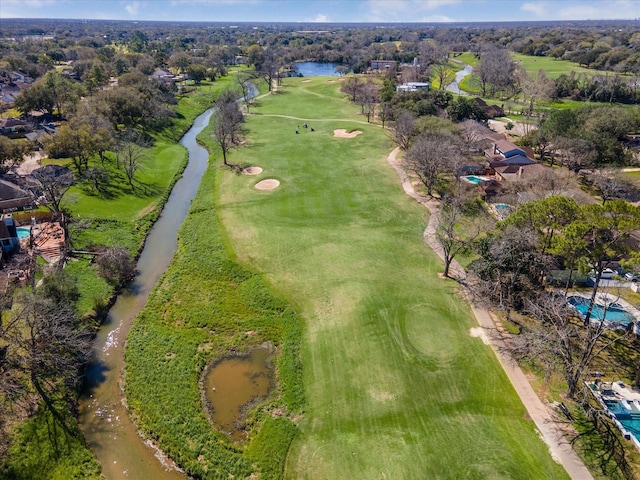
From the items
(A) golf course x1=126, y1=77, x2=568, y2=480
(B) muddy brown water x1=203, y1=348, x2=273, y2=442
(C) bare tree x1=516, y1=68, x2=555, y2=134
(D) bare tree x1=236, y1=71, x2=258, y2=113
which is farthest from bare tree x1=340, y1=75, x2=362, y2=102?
(B) muddy brown water x1=203, y1=348, x2=273, y2=442

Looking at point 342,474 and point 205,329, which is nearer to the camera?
point 342,474

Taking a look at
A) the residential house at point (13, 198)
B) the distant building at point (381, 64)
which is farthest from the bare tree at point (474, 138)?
the distant building at point (381, 64)

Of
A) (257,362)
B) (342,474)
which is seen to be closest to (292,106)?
(257,362)

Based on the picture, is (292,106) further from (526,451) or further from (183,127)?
(526,451)

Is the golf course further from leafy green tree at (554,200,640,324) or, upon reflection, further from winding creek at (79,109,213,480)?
leafy green tree at (554,200,640,324)

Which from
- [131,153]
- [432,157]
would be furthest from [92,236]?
[432,157]

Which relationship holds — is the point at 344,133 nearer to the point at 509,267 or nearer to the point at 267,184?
the point at 267,184
